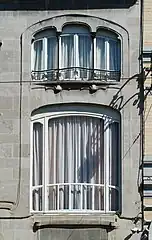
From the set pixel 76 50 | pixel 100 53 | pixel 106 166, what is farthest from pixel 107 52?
→ pixel 106 166

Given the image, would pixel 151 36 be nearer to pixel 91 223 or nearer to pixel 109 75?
pixel 109 75

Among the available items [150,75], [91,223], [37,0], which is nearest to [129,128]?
[150,75]

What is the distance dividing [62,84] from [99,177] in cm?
281

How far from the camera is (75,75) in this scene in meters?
20.4


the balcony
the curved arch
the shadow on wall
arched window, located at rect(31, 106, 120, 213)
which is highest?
the shadow on wall

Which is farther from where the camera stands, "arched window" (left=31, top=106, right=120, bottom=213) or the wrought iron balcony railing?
the wrought iron balcony railing

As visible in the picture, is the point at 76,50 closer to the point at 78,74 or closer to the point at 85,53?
the point at 85,53

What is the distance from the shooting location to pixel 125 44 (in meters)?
20.4

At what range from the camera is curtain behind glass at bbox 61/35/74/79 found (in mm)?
20438

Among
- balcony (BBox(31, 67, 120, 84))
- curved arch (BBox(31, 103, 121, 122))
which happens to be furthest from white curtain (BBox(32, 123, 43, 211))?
balcony (BBox(31, 67, 120, 84))

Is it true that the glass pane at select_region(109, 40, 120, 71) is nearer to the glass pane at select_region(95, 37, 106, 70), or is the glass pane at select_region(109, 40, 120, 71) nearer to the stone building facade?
the stone building facade

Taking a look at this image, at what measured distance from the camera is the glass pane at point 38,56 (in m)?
20.6

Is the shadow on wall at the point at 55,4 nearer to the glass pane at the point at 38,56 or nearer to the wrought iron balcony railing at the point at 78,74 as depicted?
the glass pane at the point at 38,56

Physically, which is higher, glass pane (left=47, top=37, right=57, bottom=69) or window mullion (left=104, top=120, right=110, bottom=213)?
glass pane (left=47, top=37, right=57, bottom=69)
